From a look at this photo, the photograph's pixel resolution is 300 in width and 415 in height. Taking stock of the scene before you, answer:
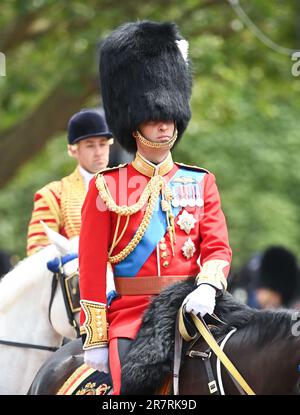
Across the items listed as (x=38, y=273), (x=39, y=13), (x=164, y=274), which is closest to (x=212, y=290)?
(x=164, y=274)

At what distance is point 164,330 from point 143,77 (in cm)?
111

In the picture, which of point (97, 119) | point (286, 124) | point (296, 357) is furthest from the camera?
point (286, 124)

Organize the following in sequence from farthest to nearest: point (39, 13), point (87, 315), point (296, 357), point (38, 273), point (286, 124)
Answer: point (286, 124), point (39, 13), point (38, 273), point (87, 315), point (296, 357)

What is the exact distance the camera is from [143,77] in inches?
200

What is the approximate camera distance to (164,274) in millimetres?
4969

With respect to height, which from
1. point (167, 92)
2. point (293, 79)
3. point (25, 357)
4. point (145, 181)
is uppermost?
point (293, 79)

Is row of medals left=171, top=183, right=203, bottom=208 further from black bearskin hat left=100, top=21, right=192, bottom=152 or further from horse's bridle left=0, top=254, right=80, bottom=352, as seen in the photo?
horse's bridle left=0, top=254, right=80, bottom=352

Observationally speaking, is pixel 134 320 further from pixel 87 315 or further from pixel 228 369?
pixel 228 369

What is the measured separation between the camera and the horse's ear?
241 inches

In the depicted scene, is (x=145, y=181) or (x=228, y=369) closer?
(x=228, y=369)

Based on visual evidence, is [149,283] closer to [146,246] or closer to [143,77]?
[146,246]

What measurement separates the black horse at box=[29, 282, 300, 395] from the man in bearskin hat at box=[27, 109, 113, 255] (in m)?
1.86

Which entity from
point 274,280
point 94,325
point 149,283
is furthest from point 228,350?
point 274,280

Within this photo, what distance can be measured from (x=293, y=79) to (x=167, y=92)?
9.53m
